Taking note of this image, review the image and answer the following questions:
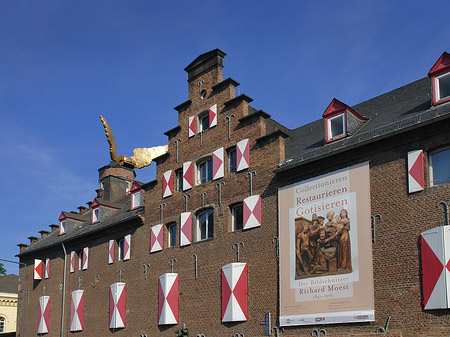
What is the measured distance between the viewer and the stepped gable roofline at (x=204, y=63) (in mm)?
26688

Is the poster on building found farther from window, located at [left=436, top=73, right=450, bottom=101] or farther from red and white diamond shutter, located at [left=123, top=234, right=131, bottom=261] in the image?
red and white diamond shutter, located at [left=123, top=234, right=131, bottom=261]

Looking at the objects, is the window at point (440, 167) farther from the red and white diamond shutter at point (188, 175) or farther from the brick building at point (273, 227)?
the red and white diamond shutter at point (188, 175)

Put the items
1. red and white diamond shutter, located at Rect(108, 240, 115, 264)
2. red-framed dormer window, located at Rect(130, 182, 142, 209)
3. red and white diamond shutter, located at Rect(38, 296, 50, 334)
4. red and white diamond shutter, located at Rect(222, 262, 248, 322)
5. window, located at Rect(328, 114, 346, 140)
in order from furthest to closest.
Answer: red and white diamond shutter, located at Rect(38, 296, 50, 334) < red-framed dormer window, located at Rect(130, 182, 142, 209) < red and white diamond shutter, located at Rect(108, 240, 115, 264) < red and white diamond shutter, located at Rect(222, 262, 248, 322) < window, located at Rect(328, 114, 346, 140)

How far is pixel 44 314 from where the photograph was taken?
115ft

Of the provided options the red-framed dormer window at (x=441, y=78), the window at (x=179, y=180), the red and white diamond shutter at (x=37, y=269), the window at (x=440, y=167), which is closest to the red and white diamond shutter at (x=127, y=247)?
the window at (x=179, y=180)

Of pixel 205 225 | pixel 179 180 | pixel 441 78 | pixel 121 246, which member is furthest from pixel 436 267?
pixel 121 246

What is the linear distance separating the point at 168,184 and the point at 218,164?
12.1ft

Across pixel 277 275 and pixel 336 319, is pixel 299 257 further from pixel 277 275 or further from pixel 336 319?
pixel 336 319

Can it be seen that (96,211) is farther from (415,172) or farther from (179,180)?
(415,172)

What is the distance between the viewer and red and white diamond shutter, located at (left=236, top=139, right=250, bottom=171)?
77.3 feet

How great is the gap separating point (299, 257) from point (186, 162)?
8357mm

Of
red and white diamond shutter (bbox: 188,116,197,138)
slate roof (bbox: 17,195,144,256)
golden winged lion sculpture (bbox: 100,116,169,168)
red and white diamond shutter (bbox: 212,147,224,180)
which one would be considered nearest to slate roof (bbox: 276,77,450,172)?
red and white diamond shutter (bbox: 212,147,224,180)

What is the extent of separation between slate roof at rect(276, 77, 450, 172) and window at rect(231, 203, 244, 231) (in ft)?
→ 9.47

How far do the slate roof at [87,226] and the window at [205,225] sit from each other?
4.41 metres
